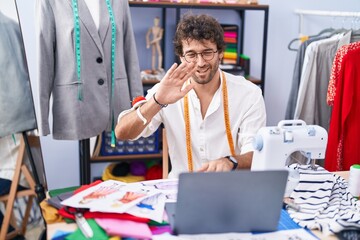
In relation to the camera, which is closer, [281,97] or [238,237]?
[238,237]

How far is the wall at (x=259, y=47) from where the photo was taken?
9.72ft

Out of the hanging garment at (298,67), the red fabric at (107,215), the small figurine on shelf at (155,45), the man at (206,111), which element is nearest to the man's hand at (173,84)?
the man at (206,111)

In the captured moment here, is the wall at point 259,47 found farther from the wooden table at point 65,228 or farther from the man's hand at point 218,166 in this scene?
the wooden table at point 65,228

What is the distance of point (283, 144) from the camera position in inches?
50.6

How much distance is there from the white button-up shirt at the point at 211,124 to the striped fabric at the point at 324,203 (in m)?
0.37

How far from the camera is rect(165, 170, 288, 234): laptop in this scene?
1.02m

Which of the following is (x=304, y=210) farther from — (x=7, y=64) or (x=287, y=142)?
(x=7, y=64)

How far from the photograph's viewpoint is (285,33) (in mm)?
3246

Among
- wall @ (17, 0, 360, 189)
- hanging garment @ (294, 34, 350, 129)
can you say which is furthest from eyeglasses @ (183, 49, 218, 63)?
wall @ (17, 0, 360, 189)

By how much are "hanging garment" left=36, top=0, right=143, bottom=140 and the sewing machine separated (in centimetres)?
105

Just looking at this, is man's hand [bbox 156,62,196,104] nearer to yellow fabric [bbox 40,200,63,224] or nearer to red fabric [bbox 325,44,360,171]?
yellow fabric [bbox 40,200,63,224]

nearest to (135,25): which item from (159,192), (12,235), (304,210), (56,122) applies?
(56,122)

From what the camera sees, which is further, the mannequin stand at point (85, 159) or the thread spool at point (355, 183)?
the mannequin stand at point (85, 159)

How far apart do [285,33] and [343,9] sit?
556 mm
